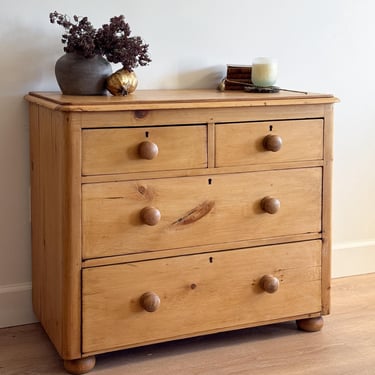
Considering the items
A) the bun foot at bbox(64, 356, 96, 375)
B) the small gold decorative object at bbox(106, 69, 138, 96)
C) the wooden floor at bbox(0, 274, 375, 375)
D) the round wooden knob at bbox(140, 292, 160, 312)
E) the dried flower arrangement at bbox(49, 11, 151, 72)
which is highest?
the dried flower arrangement at bbox(49, 11, 151, 72)

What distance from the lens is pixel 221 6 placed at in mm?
2668

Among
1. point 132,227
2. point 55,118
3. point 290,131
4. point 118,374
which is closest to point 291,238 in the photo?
point 290,131

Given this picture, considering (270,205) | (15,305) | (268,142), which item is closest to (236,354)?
(270,205)

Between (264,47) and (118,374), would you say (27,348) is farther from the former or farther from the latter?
(264,47)

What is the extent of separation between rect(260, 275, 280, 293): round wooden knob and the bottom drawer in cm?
1

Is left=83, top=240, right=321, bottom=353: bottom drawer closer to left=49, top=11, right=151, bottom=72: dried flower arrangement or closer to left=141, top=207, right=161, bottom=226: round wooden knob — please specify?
left=141, top=207, right=161, bottom=226: round wooden knob

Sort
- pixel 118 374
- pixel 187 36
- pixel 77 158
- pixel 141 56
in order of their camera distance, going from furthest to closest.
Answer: pixel 187 36, pixel 141 56, pixel 118 374, pixel 77 158

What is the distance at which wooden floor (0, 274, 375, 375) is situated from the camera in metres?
2.20

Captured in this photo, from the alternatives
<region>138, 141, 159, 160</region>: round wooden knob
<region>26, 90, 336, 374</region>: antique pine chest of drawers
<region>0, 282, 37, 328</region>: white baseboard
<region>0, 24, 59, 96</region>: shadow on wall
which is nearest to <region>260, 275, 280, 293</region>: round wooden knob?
<region>26, 90, 336, 374</region>: antique pine chest of drawers

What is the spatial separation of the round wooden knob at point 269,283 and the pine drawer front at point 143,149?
1.39 feet

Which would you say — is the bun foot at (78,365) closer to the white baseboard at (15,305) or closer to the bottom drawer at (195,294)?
the bottom drawer at (195,294)

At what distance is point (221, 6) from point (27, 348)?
54.0 inches

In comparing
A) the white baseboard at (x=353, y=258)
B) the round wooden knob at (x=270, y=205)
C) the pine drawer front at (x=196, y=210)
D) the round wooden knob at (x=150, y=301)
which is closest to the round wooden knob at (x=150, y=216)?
the pine drawer front at (x=196, y=210)

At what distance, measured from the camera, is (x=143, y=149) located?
209cm
